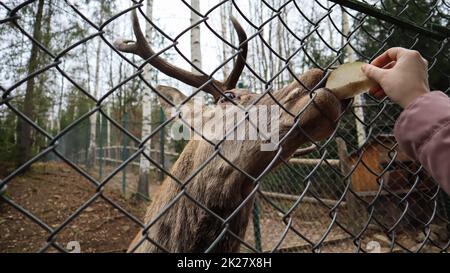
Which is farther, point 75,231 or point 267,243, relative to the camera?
point 75,231

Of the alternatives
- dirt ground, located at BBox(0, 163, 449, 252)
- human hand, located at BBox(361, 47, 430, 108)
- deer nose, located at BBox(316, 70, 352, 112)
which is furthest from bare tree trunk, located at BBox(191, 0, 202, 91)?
human hand, located at BBox(361, 47, 430, 108)

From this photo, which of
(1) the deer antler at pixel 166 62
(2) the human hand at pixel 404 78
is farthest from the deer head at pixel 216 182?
(2) the human hand at pixel 404 78

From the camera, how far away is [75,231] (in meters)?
6.67

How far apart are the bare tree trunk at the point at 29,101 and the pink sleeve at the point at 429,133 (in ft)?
23.0

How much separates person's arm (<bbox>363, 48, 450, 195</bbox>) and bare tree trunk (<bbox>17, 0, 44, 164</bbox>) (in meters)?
6.91

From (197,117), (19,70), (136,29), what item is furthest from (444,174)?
(19,70)

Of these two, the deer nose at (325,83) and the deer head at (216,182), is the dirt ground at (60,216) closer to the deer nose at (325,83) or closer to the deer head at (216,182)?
the deer head at (216,182)

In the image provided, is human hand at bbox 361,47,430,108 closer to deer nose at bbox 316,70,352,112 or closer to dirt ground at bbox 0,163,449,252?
deer nose at bbox 316,70,352,112

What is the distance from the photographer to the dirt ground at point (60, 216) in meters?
6.23

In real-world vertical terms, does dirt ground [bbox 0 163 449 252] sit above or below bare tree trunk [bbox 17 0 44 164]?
below

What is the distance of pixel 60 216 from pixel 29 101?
2785mm

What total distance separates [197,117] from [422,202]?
19.2ft

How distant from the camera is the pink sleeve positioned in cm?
86
